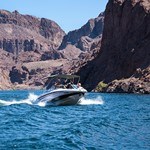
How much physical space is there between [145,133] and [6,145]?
955 cm

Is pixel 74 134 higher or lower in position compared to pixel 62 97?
lower

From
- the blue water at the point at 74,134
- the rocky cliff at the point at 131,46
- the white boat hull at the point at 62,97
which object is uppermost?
the rocky cliff at the point at 131,46

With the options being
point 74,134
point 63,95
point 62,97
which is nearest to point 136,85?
point 62,97

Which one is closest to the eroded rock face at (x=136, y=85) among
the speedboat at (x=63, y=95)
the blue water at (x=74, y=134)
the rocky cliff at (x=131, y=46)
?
the rocky cliff at (x=131, y=46)

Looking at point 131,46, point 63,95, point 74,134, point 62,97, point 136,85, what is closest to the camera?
point 74,134

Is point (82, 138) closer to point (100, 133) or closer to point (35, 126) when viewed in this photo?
point (100, 133)

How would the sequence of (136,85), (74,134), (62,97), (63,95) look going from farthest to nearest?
(136,85), (62,97), (63,95), (74,134)

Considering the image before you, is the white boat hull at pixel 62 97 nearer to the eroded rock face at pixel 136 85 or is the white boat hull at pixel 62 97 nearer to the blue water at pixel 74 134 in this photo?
the blue water at pixel 74 134

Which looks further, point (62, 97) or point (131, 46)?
point (131, 46)

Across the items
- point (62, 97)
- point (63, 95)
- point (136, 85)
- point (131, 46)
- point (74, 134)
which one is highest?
point (131, 46)

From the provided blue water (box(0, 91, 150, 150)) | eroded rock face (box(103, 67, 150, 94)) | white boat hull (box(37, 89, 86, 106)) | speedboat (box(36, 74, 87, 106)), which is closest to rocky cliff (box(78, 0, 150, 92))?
eroded rock face (box(103, 67, 150, 94))

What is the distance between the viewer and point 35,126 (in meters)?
31.0

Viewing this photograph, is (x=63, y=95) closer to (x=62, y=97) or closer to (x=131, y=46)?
(x=62, y=97)

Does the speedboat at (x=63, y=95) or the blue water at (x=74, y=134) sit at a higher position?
the speedboat at (x=63, y=95)
